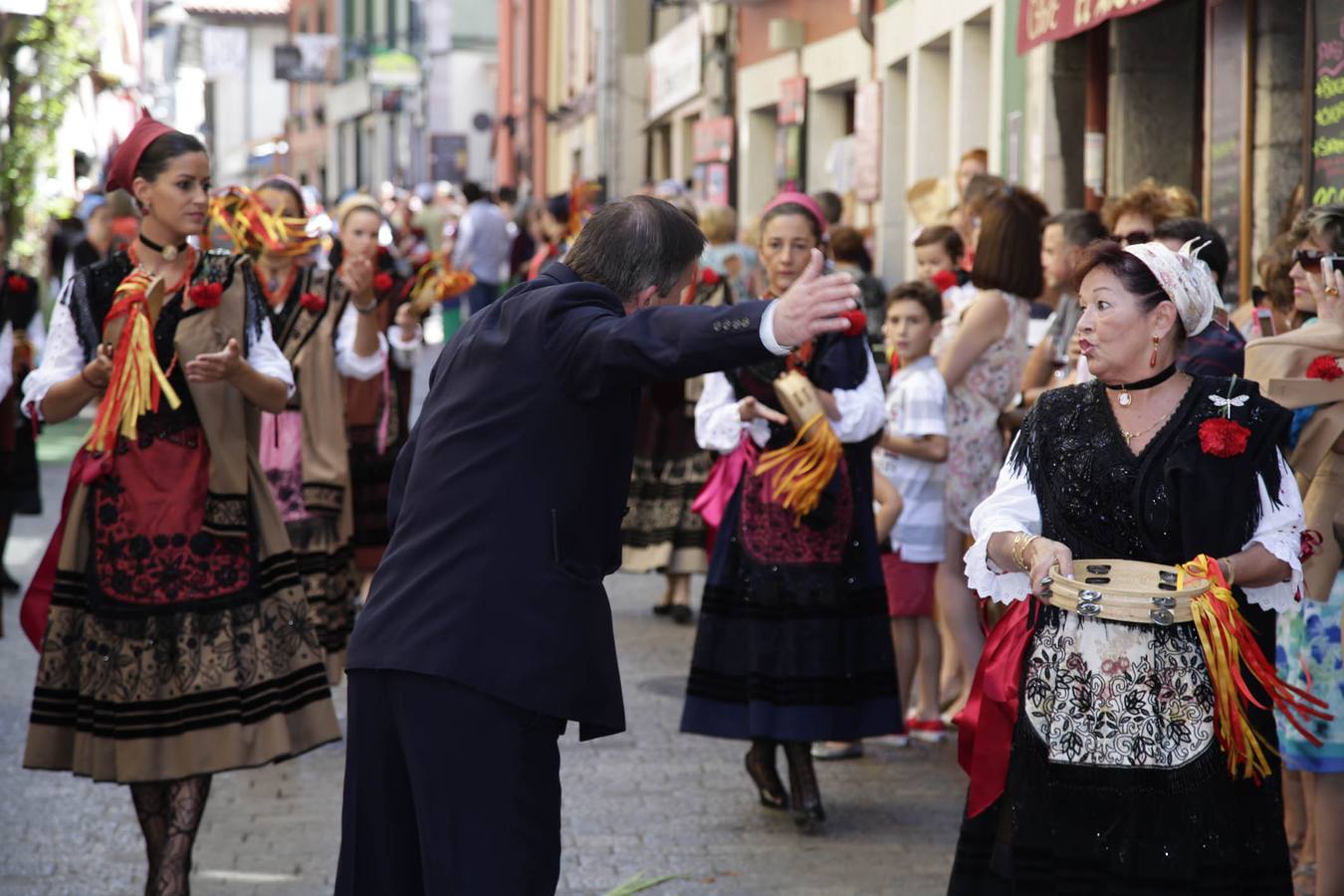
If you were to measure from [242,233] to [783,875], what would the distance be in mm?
3197

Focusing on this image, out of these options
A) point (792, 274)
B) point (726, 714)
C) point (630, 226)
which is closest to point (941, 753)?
point (726, 714)

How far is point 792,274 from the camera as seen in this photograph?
671 centimetres

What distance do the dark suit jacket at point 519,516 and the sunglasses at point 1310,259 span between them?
7.64 feet

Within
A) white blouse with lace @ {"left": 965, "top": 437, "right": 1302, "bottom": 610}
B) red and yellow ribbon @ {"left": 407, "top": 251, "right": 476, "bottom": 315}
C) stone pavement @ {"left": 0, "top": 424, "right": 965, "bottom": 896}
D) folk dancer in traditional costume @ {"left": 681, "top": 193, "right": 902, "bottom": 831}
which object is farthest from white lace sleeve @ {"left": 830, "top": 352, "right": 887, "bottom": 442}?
red and yellow ribbon @ {"left": 407, "top": 251, "right": 476, "bottom": 315}

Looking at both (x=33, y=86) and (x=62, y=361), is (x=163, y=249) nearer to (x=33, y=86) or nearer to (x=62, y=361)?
(x=62, y=361)

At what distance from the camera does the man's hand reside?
338 centimetres

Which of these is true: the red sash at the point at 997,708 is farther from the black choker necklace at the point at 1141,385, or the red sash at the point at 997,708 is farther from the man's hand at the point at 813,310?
the man's hand at the point at 813,310

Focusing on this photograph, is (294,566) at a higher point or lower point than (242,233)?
lower

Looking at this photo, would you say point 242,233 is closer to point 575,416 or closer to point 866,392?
point 866,392

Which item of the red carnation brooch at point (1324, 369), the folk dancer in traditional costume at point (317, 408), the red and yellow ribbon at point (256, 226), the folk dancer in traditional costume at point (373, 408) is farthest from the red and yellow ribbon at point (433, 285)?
the red carnation brooch at point (1324, 369)

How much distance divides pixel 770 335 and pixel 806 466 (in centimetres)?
313

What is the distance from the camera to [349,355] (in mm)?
8180

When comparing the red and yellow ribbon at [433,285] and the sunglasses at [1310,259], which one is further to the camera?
the red and yellow ribbon at [433,285]

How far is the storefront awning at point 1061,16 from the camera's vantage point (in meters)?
9.72
